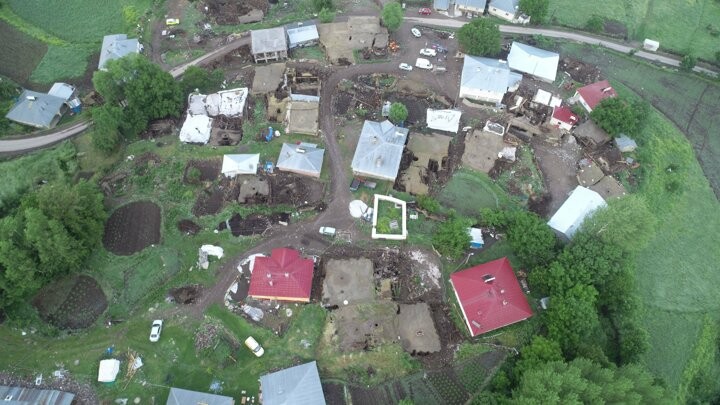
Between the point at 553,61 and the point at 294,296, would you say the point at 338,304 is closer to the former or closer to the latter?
the point at 294,296

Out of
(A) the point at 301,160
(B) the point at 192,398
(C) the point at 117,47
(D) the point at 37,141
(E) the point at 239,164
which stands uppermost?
(C) the point at 117,47

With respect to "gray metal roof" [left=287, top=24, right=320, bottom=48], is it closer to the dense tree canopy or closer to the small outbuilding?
the small outbuilding

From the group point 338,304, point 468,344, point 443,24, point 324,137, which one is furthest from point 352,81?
point 468,344

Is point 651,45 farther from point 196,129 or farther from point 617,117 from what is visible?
point 196,129

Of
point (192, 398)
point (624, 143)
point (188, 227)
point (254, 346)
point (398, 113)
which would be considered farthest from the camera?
point (624, 143)

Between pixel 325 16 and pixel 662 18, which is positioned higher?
pixel 662 18

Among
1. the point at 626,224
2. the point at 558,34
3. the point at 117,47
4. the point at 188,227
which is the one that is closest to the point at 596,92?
the point at 558,34
